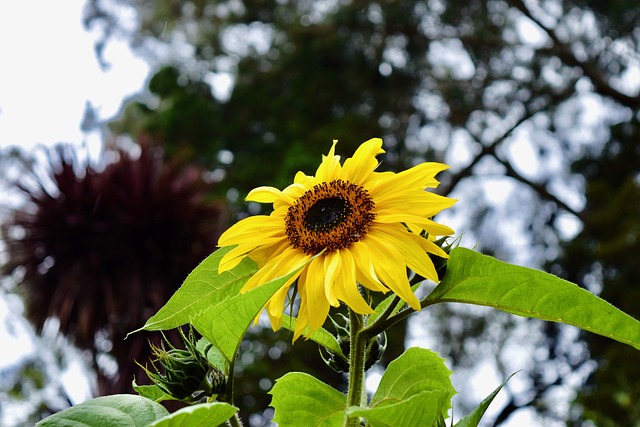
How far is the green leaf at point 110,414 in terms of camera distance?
0.31 metres

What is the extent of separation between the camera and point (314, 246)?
0.44m

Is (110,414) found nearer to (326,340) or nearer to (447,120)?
(326,340)

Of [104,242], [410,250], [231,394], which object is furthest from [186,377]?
[104,242]

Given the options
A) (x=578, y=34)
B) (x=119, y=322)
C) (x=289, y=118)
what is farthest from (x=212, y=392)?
(x=578, y=34)

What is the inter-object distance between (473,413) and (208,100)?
19.7 ft

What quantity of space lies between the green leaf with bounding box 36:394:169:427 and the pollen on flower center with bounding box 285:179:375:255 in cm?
14

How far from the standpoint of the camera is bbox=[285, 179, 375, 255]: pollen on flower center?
1.47ft

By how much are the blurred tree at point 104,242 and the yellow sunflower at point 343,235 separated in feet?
9.59

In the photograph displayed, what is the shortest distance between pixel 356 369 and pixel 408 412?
6cm

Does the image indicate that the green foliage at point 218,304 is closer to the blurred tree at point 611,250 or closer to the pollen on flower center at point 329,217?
the pollen on flower center at point 329,217

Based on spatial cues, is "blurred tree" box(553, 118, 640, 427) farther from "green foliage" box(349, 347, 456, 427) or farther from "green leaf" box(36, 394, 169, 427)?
"green leaf" box(36, 394, 169, 427)

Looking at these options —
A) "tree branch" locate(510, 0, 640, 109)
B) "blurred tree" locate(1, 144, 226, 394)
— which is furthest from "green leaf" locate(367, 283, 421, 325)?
"tree branch" locate(510, 0, 640, 109)

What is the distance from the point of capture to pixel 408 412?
33 centimetres

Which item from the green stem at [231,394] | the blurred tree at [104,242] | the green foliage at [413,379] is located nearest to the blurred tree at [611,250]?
the blurred tree at [104,242]
